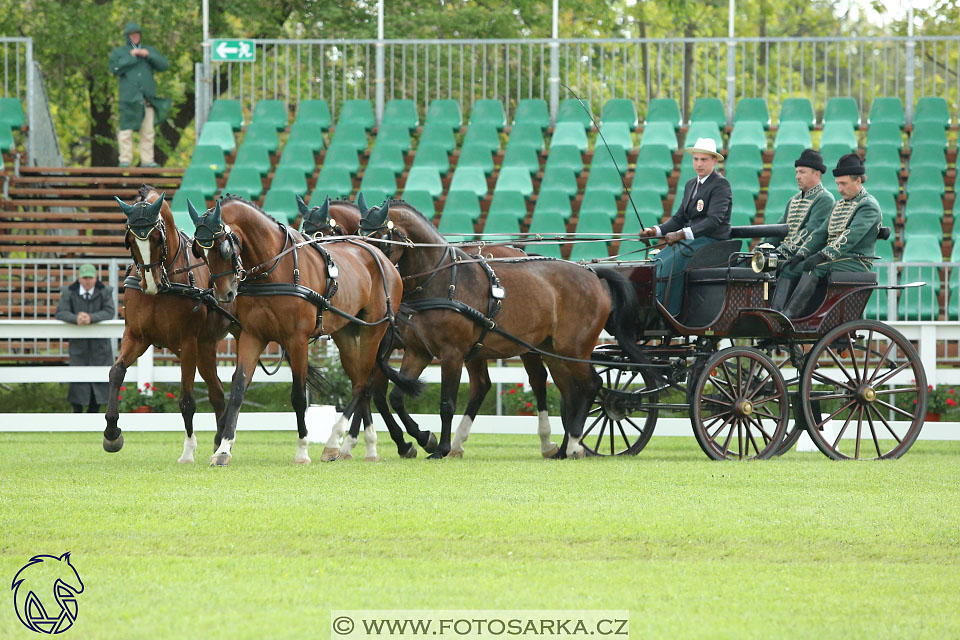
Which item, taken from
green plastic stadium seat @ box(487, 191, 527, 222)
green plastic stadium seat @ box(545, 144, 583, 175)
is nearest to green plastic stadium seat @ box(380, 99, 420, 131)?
green plastic stadium seat @ box(545, 144, 583, 175)

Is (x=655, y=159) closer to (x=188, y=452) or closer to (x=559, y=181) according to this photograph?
(x=559, y=181)

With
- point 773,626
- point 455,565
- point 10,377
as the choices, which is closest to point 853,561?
point 773,626

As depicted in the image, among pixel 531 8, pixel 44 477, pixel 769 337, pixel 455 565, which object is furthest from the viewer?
pixel 531 8

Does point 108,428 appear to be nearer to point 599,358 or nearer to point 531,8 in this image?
point 599,358

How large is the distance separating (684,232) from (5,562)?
6.15 meters

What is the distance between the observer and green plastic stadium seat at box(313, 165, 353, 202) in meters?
18.0

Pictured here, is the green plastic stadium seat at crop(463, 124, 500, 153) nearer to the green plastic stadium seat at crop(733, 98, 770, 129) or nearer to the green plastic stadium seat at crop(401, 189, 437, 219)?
the green plastic stadium seat at crop(401, 189, 437, 219)

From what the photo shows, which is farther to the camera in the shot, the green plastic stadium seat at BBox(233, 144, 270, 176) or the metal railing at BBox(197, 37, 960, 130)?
the metal railing at BBox(197, 37, 960, 130)

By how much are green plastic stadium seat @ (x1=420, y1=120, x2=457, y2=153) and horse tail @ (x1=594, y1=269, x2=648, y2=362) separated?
8.87 m

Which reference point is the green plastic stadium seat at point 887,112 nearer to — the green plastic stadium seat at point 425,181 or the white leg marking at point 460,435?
the green plastic stadium seat at point 425,181

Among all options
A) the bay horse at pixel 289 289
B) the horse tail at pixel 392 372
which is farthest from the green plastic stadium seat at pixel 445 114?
the bay horse at pixel 289 289

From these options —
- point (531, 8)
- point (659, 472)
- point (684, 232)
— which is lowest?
point (659, 472)

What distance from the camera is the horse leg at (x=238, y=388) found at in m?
9.20

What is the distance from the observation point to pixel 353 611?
15.3 feet
